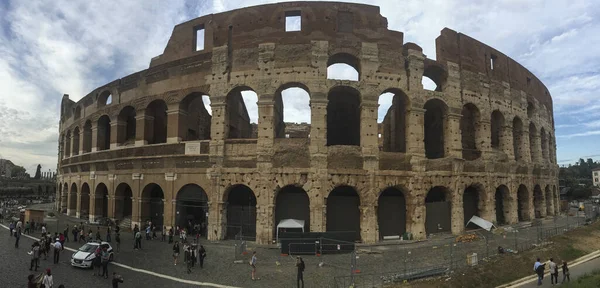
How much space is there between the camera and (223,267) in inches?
625

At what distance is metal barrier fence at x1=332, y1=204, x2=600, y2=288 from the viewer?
46.0 ft

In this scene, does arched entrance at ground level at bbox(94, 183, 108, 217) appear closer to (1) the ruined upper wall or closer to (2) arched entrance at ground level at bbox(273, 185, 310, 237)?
(2) arched entrance at ground level at bbox(273, 185, 310, 237)

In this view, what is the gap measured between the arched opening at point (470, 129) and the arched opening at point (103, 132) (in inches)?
1187

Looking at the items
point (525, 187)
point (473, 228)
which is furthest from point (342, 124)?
point (525, 187)

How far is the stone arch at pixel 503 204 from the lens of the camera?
27.3 m

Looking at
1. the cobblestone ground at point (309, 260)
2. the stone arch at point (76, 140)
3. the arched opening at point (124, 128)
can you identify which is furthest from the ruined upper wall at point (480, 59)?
the stone arch at point (76, 140)

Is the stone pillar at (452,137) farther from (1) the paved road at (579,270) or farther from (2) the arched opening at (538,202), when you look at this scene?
(2) the arched opening at (538,202)

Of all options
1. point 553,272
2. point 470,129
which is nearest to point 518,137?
point 470,129

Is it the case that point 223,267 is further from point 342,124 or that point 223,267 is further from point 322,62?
point 342,124

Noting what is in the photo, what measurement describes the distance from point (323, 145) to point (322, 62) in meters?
5.24

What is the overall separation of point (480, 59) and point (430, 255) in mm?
17032

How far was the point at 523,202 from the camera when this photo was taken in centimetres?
2975

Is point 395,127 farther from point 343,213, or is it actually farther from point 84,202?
point 84,202

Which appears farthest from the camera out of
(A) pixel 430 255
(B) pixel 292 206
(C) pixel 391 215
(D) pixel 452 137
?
(D) pixel 452 137
